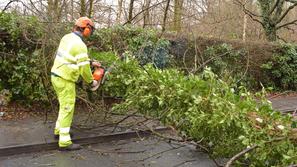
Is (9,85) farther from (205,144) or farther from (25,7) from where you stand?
(205,144)

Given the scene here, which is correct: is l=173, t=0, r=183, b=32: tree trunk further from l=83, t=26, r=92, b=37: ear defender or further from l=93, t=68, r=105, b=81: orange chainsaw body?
l=83, t=26, r=92, b=37: ear defender

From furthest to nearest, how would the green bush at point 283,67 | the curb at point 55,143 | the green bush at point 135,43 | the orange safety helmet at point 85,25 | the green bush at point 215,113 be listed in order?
the green bush at point 283,67
the green bush at point 135,43
the orange safety helmet at point 85,25
the curb at point 55,143
the green bush at point 215,113

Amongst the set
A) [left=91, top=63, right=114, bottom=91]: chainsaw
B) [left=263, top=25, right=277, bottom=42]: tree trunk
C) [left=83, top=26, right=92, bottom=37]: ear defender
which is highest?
[left=263, top=25, right=277, bottom=42]: tree trunk

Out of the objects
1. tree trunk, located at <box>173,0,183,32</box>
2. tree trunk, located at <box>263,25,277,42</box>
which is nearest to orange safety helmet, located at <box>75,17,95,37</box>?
tree trunk, located at <box>173,0,183,32</box>

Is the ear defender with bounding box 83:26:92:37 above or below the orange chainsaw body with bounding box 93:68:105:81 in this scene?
above

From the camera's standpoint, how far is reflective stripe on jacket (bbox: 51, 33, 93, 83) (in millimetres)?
5680

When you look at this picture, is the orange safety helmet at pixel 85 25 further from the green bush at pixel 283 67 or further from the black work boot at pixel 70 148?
the green bush at pixel 283 67

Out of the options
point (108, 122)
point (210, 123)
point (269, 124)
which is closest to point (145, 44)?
point (108, 122)

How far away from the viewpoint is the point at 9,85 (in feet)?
25.9

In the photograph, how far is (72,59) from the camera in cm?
570

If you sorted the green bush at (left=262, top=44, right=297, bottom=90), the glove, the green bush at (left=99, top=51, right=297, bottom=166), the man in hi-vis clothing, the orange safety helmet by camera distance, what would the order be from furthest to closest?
the green bush at (left=262, top=44, right=297, bottom=90)
the glove
the orange safety helmet
the man in hi-vis clothing
the green bush at (left=99, top=51, right=297, bottom=166)

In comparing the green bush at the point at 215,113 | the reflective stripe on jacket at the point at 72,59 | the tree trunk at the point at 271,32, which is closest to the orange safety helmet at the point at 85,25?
the reflective stripe on jacket at the point at 72,59

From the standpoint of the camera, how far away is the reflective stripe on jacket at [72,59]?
224 inches

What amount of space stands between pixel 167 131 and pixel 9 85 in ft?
12.2
